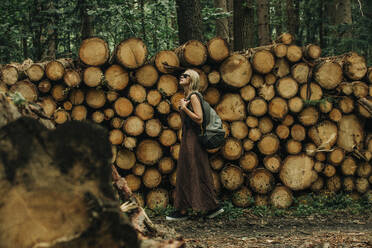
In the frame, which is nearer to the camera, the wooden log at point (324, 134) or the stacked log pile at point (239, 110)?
the stacked log pile at point (239, 110)

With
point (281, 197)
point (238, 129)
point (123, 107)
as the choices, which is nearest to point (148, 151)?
point (123, 107)

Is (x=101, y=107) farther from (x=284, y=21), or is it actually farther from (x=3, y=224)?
(x=284, y=21)

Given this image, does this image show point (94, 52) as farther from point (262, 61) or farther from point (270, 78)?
point (270, 78)

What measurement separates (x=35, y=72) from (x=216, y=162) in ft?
8.86

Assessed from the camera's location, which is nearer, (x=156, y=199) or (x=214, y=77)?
(x=214, y=77)

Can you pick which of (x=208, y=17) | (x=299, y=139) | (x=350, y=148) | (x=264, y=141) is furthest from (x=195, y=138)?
(x=208, y=17)

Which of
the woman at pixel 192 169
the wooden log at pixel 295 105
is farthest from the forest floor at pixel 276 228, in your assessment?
the wooden log at pixel 295 105

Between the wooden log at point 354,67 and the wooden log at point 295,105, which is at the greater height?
the wooden log at point 354,67

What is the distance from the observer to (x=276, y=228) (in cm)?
517

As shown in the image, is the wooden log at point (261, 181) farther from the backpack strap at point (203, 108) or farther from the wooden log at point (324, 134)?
the backpack strap at point (203, 108)

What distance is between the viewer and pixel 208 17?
28.0 feet

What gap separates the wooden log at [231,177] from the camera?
19.4 feet

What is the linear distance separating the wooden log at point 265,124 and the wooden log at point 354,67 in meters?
1.37

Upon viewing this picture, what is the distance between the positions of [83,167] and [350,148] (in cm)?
522
